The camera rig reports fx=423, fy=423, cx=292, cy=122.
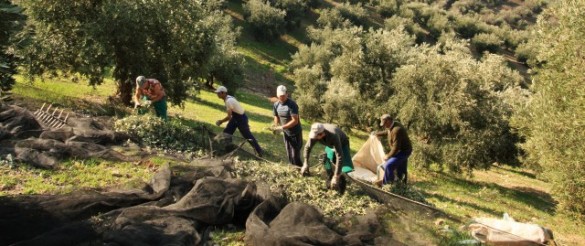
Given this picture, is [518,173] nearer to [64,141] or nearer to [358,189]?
[358,189]

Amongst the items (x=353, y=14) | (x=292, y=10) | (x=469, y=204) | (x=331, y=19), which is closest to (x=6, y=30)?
(x=469, y=204)

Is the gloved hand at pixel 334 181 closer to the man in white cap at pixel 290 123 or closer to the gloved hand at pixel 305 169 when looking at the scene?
the gloved hand at pixel 305 169

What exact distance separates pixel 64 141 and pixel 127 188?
3809mm

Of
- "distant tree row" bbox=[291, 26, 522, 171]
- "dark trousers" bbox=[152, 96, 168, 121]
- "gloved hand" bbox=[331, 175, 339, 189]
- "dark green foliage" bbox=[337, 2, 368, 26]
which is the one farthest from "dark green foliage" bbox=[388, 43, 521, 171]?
"dark green foliage" bbox=[337, 2, 368, 26]

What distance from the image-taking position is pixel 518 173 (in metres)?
30.4

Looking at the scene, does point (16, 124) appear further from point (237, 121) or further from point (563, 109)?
point (563, 109)

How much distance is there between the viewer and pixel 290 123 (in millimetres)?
11180

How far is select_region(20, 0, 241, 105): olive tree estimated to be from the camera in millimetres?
17078

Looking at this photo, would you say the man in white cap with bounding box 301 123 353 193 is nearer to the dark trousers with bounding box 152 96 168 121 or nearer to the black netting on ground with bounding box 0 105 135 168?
the black netting on ground with bounding box 0 105 135 168

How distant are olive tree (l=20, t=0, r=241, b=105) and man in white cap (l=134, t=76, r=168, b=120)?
4.46m

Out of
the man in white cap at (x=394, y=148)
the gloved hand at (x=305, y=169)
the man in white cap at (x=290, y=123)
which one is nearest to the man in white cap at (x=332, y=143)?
the gloved hand at (x=305, y=169)

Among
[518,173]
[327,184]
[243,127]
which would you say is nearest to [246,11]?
[518,173]

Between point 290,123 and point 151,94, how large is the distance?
5138 mm

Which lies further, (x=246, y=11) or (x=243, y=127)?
(x=246, y=11)
